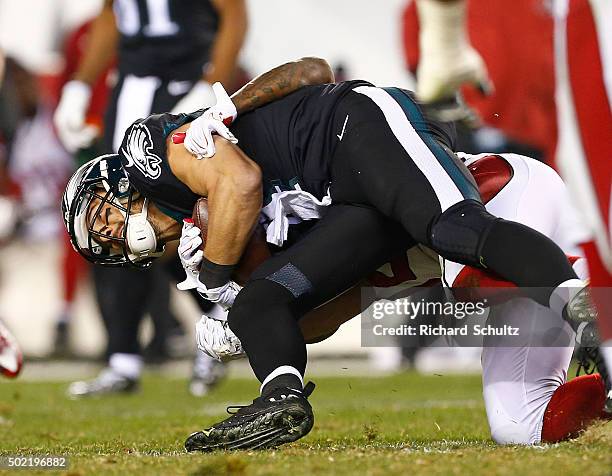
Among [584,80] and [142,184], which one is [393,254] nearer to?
[142,184]

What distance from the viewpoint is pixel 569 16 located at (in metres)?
5.18

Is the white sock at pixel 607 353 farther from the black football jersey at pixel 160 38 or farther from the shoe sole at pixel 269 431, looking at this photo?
the black football jersey at pixel 160 38

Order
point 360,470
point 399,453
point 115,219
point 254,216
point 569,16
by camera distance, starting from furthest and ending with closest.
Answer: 1. point 569,16
2. point 115,219
3. point 254,216
4. point 399,453
5. point 360,470

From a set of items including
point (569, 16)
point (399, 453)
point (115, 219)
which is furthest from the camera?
point (569, 16)

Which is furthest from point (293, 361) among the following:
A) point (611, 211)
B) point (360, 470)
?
point (611, 211)

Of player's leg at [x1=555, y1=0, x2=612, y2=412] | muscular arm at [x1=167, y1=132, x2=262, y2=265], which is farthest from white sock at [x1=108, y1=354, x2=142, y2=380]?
muscular arm at [x1=167, y1=132, x2=262, y2=265]

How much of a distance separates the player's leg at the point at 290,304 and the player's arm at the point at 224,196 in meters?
0.11

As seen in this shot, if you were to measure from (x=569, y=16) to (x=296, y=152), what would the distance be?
6.24 feet

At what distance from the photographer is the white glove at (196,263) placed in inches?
144

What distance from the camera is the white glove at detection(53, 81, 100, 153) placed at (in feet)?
21.0

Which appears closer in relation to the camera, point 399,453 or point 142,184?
point 399,453

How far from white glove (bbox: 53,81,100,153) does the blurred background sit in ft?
2.48

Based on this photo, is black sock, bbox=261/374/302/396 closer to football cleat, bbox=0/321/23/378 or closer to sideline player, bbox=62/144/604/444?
sideline player, bbox=62/144/604/444

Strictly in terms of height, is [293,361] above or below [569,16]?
below
